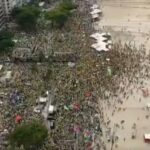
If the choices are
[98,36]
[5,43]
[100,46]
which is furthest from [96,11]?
[5,43]

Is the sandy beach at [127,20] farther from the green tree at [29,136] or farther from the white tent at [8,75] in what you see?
the green tree at [29,136]

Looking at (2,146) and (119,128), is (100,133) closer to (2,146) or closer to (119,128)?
(119,128)

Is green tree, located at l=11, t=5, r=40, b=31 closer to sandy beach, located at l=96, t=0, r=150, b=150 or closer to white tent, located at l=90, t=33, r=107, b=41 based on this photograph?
white tent, located at l=90, t=33, r=107, b=41

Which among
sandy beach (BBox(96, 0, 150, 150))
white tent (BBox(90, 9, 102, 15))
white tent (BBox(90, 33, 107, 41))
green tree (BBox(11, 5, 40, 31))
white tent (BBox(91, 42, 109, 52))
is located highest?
green tree (BBox(11, 5, 40, 31))

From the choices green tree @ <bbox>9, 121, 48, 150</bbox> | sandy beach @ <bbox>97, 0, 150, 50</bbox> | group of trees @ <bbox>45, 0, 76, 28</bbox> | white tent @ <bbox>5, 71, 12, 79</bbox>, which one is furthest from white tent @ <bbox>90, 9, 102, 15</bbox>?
green tree @ <bbox>9, 121, 48, 150</bbox>

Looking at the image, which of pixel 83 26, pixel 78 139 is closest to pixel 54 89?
pixel 78 139

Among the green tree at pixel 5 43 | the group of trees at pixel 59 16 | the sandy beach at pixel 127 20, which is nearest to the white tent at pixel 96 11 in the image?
the sandy beach at pixel 127 20

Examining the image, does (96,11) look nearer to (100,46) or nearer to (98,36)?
(98,36)
